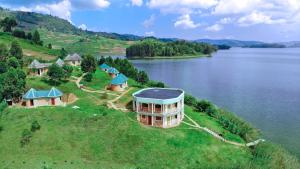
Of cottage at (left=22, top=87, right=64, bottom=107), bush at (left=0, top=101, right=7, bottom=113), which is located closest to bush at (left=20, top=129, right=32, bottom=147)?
bush at (left=0, top=101, right=7, bottom=113)

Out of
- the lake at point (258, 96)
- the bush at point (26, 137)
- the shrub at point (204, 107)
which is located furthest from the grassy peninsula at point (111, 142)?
the lake at point (258, 96)

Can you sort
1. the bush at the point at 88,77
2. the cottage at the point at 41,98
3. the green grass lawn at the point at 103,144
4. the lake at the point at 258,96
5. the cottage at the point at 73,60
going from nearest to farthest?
the green grass lawn at the point at 103,144
the cottage at the point at 41,98
the lake at the point at 258,96
the bush at the point at 88,77
the cottage at the point at 73,60

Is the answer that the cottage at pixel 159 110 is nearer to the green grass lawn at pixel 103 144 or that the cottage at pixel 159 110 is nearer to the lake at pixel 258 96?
the green grass lawn at pixel 103 144

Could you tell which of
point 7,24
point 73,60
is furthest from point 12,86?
point 7,24

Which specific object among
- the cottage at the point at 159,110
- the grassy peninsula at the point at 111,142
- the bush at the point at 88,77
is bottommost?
Answer: the grassy peninsula at the point at 111,142

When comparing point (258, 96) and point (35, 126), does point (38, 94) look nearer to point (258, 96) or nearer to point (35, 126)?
point (35, 126)

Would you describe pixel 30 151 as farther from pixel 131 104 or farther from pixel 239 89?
pixel 239 89

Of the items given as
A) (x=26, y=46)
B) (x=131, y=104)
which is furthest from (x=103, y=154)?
(x=26, y=46)
